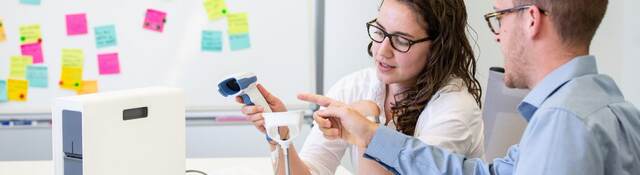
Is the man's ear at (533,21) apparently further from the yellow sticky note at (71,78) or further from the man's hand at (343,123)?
the yellow sticky note at (71,78)

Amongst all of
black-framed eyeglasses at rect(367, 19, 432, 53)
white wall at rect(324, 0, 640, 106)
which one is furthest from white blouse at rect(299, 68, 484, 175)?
white wall at rect(324, 0, 640, 106)

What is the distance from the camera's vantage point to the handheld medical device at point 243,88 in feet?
4.01

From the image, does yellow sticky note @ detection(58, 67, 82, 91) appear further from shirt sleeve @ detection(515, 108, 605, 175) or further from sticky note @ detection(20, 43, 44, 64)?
shirt sleeve @ detection(515, 108, 605, 175)

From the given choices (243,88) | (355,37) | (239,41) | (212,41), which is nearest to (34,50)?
(212,41)

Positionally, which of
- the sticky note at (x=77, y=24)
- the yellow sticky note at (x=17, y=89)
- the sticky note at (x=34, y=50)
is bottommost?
the yellow sticky note at (x=17, y=89)

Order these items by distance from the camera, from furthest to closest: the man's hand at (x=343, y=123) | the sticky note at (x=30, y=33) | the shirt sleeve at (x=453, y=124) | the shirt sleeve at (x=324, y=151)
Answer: the sticky note at (x=30, y=33)
the shirt sleeve at (x=324, y=151)
the shirt sleeve at (x=453, y=124)
the man's hand at (x=343, y=123)

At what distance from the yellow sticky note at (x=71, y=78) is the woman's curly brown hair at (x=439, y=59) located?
135 cm

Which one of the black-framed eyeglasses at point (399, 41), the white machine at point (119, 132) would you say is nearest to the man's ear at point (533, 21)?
the black-framed eyeglasses at point (399, 41)

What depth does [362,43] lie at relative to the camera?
246 centimetres

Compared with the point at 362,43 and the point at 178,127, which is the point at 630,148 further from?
the point at 362,43

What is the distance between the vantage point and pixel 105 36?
91.9 inches

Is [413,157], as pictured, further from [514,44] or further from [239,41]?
[239,41]

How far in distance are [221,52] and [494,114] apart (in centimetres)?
105

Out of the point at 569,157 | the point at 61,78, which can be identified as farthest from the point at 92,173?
the point at 61,78
